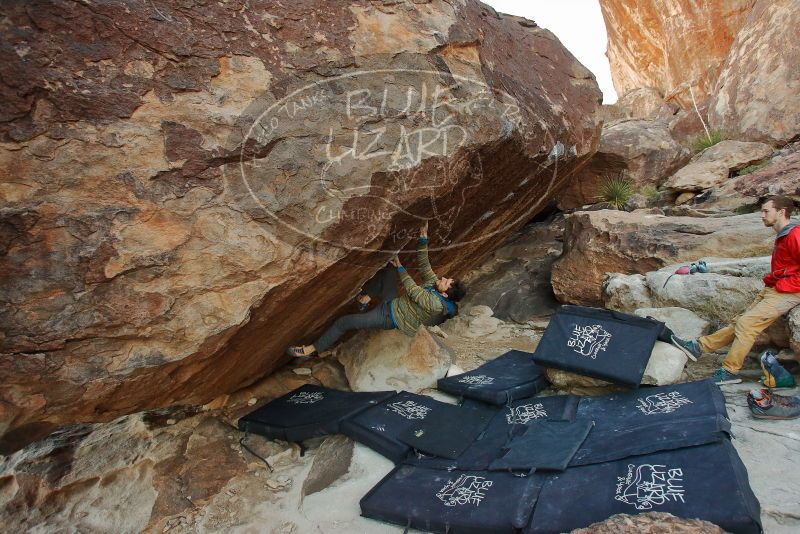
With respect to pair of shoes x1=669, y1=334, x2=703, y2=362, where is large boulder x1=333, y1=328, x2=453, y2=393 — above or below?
below

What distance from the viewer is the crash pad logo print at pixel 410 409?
293cm

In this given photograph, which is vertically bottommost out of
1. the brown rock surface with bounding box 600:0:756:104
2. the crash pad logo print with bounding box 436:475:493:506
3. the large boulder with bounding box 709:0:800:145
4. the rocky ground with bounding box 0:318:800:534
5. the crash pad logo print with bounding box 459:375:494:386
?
the rocky ground with bounding box 0:318:800:534

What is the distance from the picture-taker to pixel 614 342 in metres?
2.93

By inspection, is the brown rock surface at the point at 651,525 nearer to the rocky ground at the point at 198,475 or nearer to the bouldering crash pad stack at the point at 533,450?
the bouldering crash pad stack at the point at 533,450

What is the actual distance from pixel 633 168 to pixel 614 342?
5.81 m

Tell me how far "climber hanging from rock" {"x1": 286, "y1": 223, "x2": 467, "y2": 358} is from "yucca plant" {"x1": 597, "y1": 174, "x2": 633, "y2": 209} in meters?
4.66

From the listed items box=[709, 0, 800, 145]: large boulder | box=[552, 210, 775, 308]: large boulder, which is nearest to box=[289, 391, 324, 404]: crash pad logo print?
box=[552, 210, 775, 308]: large boulder

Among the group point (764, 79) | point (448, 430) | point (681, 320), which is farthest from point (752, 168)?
point (448, 430)

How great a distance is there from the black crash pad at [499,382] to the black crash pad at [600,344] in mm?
193

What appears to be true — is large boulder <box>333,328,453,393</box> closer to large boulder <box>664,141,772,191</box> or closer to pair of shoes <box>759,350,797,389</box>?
pair of shoes <box>759,350,797,389</box>

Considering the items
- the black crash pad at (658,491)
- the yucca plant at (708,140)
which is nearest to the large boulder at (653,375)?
the black crash pad at (658,491)

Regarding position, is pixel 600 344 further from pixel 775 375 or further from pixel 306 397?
pixel 306 397

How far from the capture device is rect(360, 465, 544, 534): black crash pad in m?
1.95

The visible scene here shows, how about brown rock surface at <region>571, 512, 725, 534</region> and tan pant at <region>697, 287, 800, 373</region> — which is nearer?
brown rock surface at <region>571, 512, 725, 534</region>
